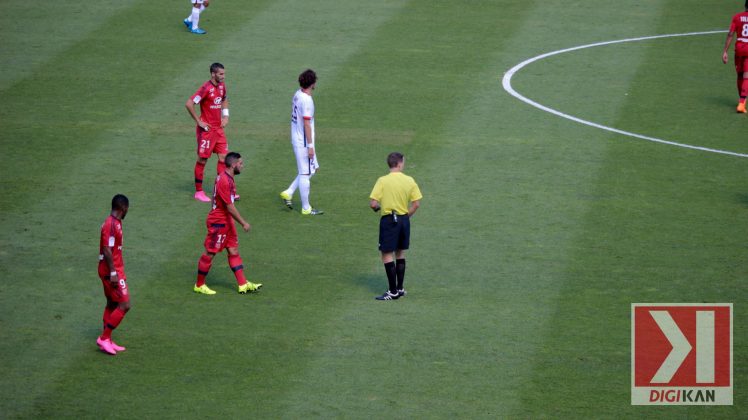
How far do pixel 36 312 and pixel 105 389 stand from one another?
2362mm

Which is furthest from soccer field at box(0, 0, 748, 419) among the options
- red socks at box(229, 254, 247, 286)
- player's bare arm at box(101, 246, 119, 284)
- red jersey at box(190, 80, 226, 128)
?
red jersey at box(190, 80, 226, 128)

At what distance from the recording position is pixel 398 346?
1250 cm

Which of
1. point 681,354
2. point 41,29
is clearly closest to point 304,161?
point 681,354

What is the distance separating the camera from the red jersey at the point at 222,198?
44.5 feet

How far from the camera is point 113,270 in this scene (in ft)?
39.2

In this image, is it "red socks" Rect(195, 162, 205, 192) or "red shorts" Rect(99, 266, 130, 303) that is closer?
"red shorts" Rect(99, 266, 130, 303)

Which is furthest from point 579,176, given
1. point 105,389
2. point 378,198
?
point 105,389

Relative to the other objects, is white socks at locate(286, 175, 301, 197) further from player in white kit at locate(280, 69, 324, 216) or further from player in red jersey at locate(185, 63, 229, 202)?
player in red jersey at locate(185, 63, 229, 202)

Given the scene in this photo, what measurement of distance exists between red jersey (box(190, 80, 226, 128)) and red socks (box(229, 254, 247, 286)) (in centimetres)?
393

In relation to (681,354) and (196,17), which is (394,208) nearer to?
(681,354)

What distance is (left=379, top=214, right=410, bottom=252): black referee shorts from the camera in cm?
1343

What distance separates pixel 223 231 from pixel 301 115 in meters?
3.25

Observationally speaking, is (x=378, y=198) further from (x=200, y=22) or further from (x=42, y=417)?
(x=200, y=22)

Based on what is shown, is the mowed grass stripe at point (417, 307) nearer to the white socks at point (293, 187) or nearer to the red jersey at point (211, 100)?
the white socks at point (293, 187)
